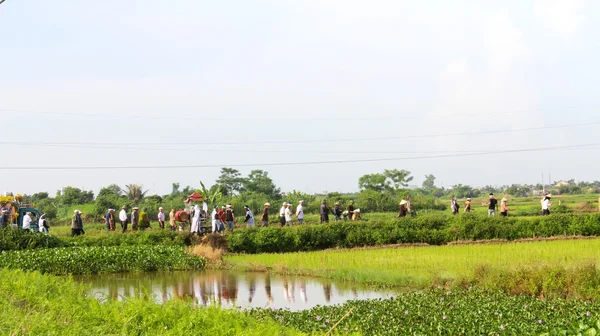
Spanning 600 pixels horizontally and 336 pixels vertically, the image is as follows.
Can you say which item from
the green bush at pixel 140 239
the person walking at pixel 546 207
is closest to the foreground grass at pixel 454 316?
the green bush at pixel 140 239

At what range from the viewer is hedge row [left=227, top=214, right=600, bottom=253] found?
26469 mm

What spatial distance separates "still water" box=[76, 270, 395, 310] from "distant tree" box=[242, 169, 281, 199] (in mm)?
52892

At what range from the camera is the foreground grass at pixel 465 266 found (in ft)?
45.5

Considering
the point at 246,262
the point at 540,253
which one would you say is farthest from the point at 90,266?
the point at 540,253

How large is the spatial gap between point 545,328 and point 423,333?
1600 millimetres

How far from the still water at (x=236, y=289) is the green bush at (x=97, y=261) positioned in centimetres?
90

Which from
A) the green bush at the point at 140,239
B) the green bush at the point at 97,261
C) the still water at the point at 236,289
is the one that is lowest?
the still water at the point at 236,289

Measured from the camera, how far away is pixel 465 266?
1744cm

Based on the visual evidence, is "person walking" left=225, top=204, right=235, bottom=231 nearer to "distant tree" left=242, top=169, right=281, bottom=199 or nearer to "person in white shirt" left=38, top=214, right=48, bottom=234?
"person in white shirt" left=38, top=214, right=48, bottom=234

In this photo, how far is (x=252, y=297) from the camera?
16.0 m

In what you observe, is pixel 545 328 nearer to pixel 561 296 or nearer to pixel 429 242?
pixel 561 296

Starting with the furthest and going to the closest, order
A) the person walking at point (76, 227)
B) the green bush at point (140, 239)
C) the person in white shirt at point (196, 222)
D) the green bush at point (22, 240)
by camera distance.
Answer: the person walking at point (76, 227), the person in white shirt at point (196, 222), the green bush at point (140, 239), the green bush at point (22, 240)

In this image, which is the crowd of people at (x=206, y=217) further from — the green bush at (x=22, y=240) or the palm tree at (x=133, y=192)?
the palm tree at (x=133, y=192)

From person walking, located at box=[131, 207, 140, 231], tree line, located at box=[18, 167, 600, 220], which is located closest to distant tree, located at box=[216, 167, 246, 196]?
tree line, located at box=[18, 167, 600, 220]
